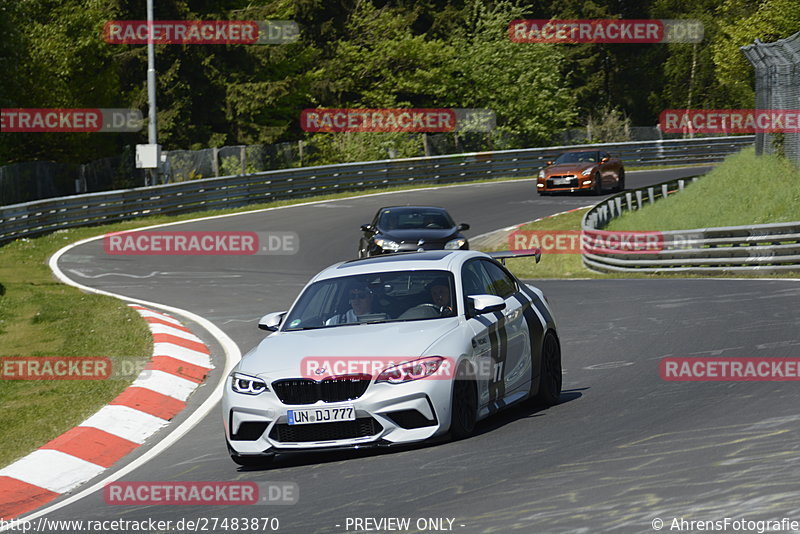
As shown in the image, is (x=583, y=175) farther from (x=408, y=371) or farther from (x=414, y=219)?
(x=408, y=371)

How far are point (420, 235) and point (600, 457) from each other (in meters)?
15.5

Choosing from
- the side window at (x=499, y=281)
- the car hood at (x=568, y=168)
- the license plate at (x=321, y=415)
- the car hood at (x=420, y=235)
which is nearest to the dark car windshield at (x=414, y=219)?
the car hood at (x=420, y=235)

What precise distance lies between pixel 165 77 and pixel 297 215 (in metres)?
21.3

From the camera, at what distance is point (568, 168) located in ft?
140

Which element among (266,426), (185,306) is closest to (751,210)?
(185,306)

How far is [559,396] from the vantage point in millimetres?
10781

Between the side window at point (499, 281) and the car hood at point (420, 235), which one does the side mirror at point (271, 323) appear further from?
the car hood at point (420, 235)

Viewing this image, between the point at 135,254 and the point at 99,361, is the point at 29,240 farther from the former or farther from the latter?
the point at 99,361

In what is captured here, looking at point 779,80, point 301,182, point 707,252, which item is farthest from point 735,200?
point 301,182

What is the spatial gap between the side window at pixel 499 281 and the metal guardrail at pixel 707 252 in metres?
12.5

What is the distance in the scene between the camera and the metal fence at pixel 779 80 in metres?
24.7

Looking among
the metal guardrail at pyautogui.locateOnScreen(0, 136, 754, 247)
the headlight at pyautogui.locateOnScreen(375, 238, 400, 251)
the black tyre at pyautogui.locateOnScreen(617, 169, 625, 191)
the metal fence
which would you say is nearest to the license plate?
the headlight at pyautogui.locateOnScreen(375, 238, 400, 251)

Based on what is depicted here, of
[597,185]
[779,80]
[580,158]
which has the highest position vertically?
[779,80]

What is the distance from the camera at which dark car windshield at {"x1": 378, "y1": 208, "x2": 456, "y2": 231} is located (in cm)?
2408
